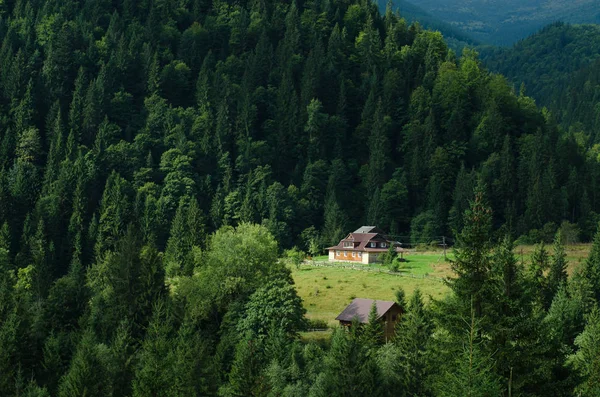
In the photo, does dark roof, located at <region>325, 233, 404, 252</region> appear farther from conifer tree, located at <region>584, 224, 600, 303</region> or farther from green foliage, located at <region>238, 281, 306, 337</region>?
green foliage, located at <region>238, 281, 306, 337</region>

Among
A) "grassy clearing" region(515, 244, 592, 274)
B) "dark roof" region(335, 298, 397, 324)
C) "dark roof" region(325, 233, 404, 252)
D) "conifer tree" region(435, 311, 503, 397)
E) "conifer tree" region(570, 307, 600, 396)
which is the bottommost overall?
"conifer tree" region(570, 307, 600, 396)

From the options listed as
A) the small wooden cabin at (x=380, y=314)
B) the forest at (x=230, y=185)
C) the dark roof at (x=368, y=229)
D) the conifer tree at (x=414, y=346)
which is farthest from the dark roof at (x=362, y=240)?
the conifer tree at (x=414, y=346)

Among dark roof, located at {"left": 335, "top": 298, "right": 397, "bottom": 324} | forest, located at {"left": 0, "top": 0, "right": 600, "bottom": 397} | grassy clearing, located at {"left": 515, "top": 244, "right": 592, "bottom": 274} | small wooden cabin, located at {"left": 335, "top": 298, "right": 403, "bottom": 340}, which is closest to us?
forest, located at {"left": 0, "top": 0, "right": 600, "bottom": 397}

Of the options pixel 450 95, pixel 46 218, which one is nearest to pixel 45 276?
pixel 46 218

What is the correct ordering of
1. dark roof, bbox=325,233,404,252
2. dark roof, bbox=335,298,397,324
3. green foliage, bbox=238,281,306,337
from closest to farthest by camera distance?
green foliage, bbox=238,281,306,337, dark roof, bbox=335,298,397,324, dark roof, bbox=325,233,404,252

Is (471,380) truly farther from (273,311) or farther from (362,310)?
(362,310)

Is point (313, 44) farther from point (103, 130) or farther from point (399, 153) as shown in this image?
point (103, 130)

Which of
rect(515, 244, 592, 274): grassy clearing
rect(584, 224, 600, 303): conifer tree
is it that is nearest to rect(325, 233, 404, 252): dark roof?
rect(515, 244, 592, 274): grassy clearing
